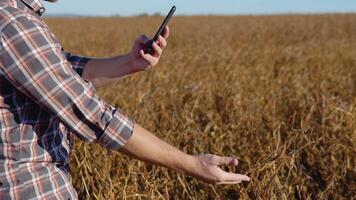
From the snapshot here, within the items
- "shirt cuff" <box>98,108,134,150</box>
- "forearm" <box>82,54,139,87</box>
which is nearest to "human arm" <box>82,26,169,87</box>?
"forearm" <box>82,54,139,87</box>

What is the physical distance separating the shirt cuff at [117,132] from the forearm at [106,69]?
499 millimetres

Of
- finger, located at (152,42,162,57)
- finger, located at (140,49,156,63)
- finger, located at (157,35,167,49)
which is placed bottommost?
finger, located at (140,49,156,63)

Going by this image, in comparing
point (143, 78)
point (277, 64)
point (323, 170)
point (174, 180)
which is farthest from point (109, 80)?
point (277, 64)

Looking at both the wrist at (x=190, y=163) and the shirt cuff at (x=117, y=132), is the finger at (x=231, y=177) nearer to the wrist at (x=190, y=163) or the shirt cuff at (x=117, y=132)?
the wrist at (x=190, y=163)

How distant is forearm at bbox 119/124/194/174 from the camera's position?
1320mm

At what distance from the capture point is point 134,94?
14.1ft

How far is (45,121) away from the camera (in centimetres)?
135

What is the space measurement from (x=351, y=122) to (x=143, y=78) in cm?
284

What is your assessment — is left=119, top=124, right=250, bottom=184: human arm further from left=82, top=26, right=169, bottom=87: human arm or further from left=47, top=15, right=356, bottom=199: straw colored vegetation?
left=47, top=15, right=356, bottom=199: straw colored vegetation

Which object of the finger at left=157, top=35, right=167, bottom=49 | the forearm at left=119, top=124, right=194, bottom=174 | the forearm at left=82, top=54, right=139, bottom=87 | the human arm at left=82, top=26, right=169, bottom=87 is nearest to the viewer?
the forearm at left=119, top=124, right=194, bottom=174

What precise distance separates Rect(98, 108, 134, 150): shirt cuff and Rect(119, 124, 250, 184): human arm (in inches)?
0.7

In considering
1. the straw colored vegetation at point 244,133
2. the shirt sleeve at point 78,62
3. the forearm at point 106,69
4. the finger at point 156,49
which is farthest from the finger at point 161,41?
the straw colored vegetation at point 244,133

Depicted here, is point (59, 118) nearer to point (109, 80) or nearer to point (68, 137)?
point (68, 137)

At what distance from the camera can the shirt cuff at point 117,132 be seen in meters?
1.30
